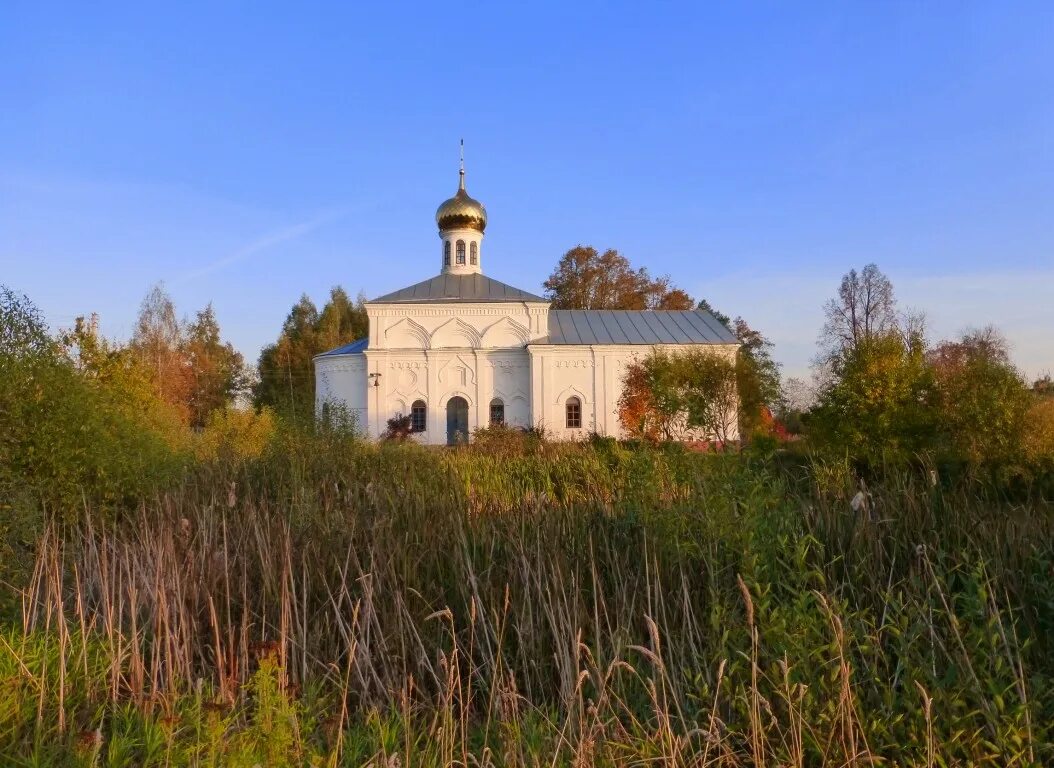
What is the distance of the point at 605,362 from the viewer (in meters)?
30.4

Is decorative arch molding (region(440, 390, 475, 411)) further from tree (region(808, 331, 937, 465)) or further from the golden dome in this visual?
tree (region(808, 331, 937, 465))

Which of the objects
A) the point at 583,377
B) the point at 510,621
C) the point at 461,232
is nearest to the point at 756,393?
the point at 583,377

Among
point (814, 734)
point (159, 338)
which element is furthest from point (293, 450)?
point (159, 338)

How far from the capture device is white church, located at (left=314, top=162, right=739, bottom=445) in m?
30.1

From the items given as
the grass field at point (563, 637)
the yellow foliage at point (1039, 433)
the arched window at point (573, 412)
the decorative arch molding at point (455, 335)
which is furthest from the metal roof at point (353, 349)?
the grass field at point (563, 637)

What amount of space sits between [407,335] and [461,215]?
715cm

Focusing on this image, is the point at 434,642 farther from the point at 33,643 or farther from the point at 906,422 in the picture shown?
the point at 906,422

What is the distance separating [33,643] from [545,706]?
7.80 feet

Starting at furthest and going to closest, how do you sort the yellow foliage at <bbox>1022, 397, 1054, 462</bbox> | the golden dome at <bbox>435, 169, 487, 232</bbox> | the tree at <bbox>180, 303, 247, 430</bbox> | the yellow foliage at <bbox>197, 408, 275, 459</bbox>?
the tree at <bbox>180, 303, 247, 430</bbox> → the golden dome at <bbox>435, 169, 487, 232</bbox> → the yellow foliage at <bbox>197, 408, 275, 459</bbox> → the yellow foliage at <bbox>1022, 397, 1054, 462</bbox>

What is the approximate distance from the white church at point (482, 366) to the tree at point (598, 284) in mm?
13709

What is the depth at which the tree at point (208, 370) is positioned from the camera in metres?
41.7

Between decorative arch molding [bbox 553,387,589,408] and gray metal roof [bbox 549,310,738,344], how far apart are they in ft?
6.28

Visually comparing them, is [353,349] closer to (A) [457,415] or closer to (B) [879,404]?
(A) [457,415]

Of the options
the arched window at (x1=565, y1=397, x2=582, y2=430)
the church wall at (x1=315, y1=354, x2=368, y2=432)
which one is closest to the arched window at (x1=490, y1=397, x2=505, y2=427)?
the arched window at (x1=565, y1=397, x2=582, y2=430)
